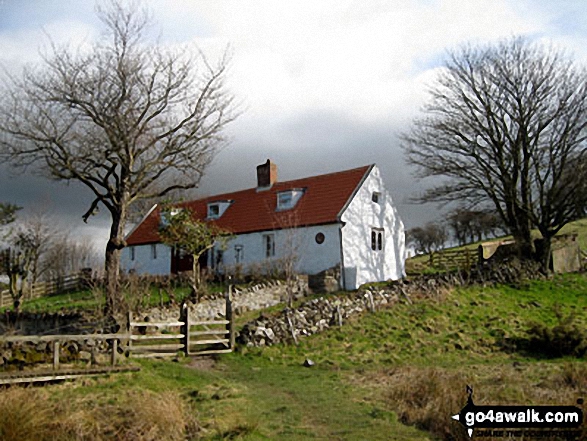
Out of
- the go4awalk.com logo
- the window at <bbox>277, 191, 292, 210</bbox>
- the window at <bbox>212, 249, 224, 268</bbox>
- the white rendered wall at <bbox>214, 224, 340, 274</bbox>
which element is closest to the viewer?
the go4awalk.com logo

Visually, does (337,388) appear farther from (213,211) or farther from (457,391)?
(213,211)

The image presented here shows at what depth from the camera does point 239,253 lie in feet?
112

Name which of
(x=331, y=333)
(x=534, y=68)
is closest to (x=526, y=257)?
(x=534, y=68)

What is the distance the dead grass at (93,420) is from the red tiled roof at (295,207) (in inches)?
816

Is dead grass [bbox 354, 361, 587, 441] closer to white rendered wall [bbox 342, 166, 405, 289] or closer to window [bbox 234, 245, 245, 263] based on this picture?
white rendered wall [bbox 342, 166, 405, 289]

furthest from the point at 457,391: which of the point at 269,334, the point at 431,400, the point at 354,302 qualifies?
the point at 354,302

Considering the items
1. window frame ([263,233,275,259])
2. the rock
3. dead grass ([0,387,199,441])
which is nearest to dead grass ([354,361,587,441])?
dead grass ([0,387,199,441])

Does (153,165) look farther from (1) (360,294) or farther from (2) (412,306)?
(2) (412,306)

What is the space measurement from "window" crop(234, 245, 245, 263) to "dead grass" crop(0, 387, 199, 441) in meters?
24.2

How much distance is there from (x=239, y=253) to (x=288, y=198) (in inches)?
194

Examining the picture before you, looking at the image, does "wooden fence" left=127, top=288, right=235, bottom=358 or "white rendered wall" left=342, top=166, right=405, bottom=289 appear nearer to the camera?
"wooden fence" left=127, top=288, right=235, bottom=358

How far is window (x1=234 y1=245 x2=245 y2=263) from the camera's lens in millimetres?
33906

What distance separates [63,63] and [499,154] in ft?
79.1

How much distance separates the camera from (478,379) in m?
12.0
